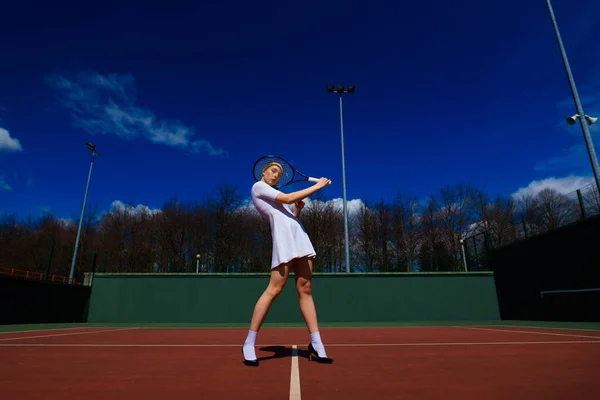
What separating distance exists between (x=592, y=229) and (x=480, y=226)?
2199 cm

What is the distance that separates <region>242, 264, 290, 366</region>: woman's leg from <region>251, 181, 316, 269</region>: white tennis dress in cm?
9

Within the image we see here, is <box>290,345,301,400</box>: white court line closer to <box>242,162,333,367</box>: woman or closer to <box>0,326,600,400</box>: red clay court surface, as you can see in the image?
<box>0,326,600,400</box>: red clay court surface

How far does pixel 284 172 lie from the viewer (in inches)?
150

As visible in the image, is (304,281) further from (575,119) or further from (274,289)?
(575,119)

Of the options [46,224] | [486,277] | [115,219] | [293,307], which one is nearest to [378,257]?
[486,277]

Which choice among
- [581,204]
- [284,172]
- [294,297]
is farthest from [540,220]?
[284,172]

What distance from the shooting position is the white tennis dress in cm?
272

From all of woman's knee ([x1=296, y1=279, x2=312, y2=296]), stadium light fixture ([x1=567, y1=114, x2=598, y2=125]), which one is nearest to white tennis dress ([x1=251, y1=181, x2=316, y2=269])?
woman's knee ([x1=296, y1=279, x2=312, y2=296])

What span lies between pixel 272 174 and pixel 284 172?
2.00 feet

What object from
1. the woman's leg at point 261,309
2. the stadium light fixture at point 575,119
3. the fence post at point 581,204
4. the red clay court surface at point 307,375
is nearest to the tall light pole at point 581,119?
the stadium light fixture at point 575,119

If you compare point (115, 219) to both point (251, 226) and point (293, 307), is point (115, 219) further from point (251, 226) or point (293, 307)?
point (293, 307)

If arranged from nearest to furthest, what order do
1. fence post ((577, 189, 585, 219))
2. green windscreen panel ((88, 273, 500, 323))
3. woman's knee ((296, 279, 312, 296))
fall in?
woman's knee ((296, 279, 312, 296))
fence post ((577, 189, 585, 219))
green windscreen panel ((88, 273, 500, 323))

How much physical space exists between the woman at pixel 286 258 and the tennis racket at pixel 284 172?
54 centimetres

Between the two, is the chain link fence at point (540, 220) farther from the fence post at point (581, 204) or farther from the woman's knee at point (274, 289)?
the woman's knee at point (274, 289)
